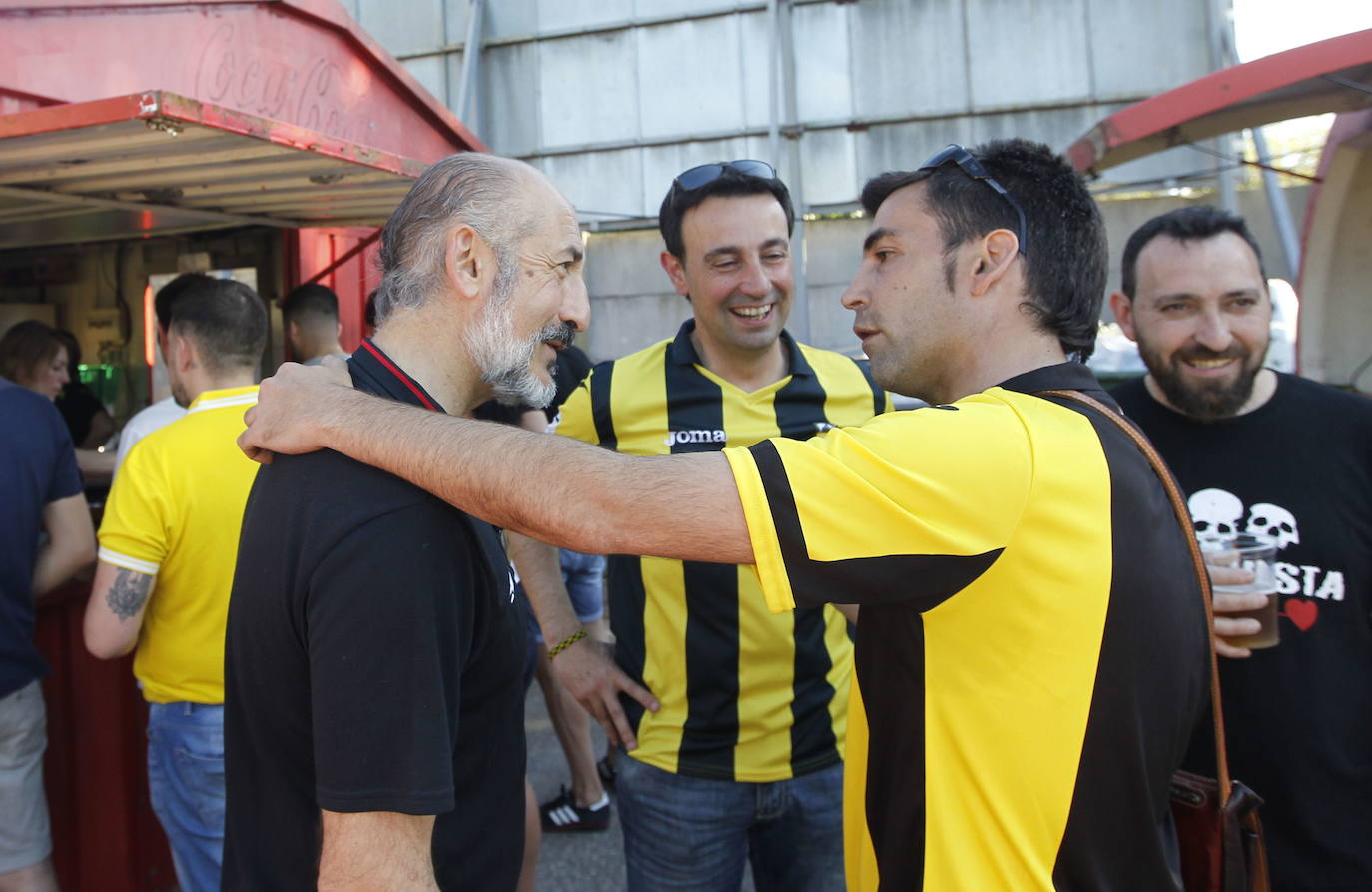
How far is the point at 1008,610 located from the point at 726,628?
3.72 ft

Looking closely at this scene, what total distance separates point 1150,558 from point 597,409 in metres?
1.59

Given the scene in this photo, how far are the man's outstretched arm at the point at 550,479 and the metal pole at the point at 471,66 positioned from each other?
11.0 metres

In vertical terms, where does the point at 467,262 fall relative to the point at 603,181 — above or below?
below

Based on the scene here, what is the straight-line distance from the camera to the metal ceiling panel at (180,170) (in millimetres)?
2990

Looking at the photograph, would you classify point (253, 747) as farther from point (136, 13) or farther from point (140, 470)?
point (136, 13)

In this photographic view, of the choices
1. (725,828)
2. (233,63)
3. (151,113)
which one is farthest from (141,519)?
(233,63)

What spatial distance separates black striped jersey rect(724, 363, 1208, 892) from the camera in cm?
125

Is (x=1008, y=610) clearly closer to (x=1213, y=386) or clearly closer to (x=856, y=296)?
(x=856, y=296)

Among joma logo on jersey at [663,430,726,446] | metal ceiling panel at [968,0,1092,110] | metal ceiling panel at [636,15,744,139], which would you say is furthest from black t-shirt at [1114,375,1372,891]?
metal ceiling panel at [636,15,744,139]

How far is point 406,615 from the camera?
125cm

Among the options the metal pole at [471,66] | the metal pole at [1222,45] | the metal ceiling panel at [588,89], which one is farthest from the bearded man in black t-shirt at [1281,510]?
the metal pole at [471,66]

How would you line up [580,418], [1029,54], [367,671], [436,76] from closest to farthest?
[367,671] < [580,418] < [1029,54] < [436,76]

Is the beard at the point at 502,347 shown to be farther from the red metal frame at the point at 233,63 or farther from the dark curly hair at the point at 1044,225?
the red metal frame at the point at 233,63

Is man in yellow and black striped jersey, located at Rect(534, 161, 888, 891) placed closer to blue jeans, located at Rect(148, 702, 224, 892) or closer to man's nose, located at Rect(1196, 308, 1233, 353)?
man's nose, located at Rect(1196, 308, 1233, 353)
